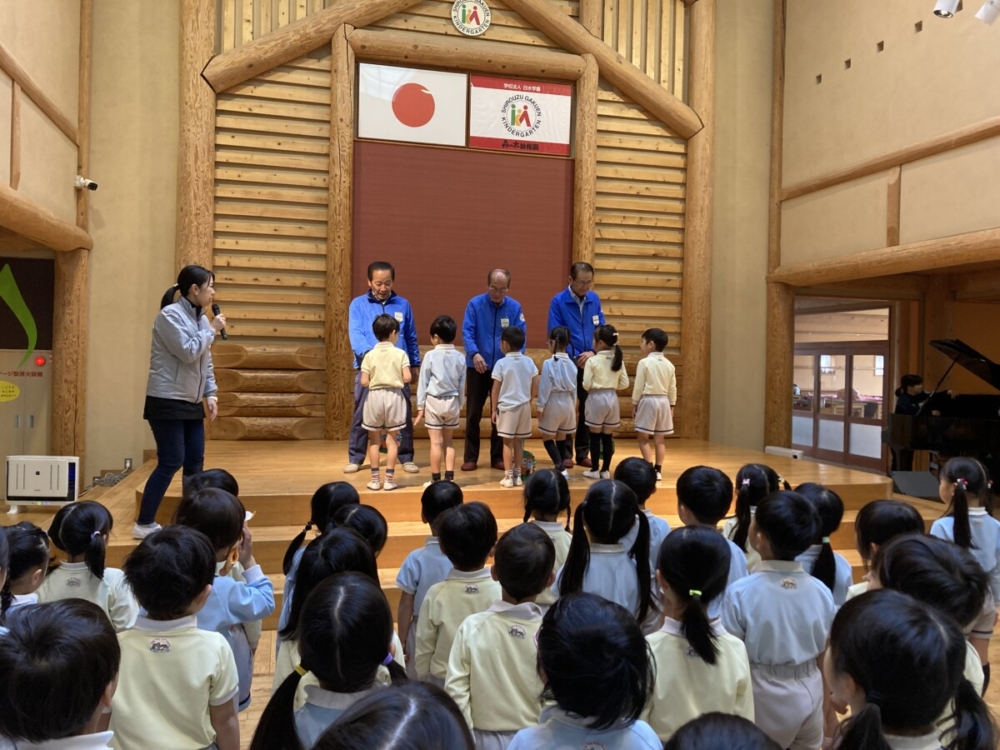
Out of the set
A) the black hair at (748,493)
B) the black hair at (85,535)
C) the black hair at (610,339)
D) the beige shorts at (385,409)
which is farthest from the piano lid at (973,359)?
the black hair at (85,535)

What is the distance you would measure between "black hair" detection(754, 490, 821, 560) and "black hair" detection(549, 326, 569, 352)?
3.24 m

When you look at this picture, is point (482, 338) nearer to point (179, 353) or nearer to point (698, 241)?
point (179, 353)

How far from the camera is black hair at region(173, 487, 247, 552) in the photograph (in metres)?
2.39

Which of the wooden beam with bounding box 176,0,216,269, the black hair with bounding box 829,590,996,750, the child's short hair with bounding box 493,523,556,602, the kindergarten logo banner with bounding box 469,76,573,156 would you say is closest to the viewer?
the black hair with bounding box 829,590,996,750

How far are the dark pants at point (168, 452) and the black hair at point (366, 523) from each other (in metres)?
1.96

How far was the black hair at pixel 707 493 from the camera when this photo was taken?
116 inches

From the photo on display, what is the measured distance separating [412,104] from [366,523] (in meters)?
6.16

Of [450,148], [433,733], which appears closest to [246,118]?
[450,148]

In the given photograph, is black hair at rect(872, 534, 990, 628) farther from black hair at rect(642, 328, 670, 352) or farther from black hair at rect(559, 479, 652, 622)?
black hair at rect(642, 328, 670, 352)

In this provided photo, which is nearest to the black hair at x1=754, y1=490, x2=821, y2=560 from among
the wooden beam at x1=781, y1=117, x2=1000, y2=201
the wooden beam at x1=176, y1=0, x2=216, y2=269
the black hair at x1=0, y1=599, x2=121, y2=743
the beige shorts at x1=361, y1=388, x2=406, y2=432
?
the black hair at x1=0, y1=599, x2=121, y2=743

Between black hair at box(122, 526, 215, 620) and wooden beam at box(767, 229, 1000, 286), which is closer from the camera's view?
black hair at box(122, 526, 215, 620)

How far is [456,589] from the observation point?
2375 millimetres

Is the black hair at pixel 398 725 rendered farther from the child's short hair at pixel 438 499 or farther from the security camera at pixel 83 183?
the security camera at pixel 83 183

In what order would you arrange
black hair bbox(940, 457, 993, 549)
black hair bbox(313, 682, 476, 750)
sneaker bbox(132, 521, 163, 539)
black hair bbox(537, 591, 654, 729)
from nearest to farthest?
black hair bbox(313, 682, 476, 750)
black hair bbox(537, 591, 654, 729)
black hair bbox(940, 457, 993, 549)
sneaker bbox(132, 521, 163, 539)
